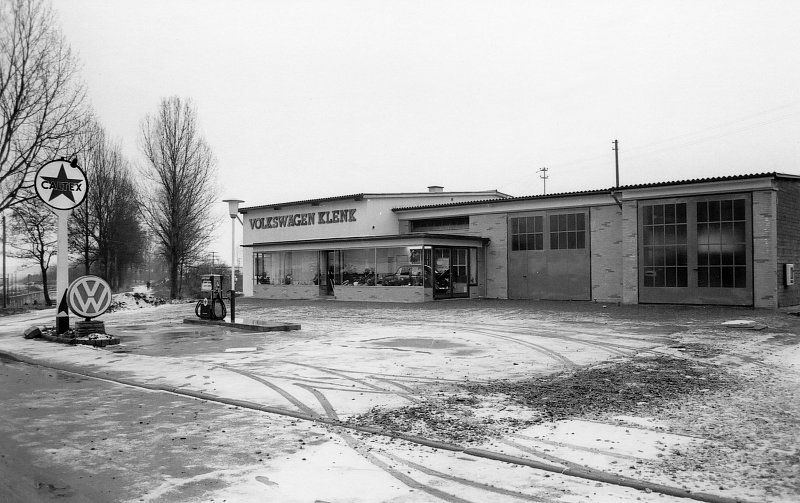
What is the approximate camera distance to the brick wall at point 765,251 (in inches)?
821

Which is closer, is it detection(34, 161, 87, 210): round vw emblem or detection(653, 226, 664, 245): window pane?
detection(34, 161, 87, 210): round vw emblem

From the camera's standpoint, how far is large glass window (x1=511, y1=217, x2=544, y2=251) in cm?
2827

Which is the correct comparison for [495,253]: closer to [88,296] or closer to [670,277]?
[670,277]

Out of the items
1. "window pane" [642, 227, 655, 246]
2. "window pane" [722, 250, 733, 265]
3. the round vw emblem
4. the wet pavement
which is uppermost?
the round vw emblem

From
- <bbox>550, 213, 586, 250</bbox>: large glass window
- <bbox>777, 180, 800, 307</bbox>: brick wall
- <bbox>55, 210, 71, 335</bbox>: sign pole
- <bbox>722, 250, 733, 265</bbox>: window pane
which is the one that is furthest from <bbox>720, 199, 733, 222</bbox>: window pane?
<bbox>55, 210, 71, 335</bbox>: sign pole

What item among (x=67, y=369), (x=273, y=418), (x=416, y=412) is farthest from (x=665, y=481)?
(x=67, y=369)

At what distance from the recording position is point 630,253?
24250 mm

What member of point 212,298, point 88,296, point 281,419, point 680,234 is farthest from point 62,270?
point 680,234

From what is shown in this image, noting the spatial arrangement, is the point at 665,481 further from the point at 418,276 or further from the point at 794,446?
the point at 418,276

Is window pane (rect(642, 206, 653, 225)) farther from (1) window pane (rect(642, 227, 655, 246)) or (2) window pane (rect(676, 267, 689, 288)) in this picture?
(2) window pane (rect(676, 267, 689, 288))

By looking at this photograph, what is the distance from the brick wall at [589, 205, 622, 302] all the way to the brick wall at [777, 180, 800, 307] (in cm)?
603

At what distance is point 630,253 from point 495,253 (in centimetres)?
726

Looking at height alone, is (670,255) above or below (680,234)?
below

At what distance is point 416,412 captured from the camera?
21.7 feet
